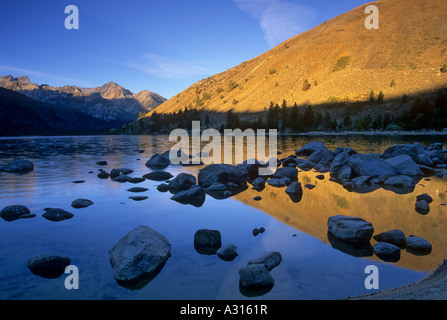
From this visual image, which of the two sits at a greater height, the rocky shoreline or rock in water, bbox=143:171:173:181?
rock in water, bbox=143:171:173:181

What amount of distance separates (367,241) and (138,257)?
5.81 meters

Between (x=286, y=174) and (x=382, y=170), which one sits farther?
(x=286, y=174)

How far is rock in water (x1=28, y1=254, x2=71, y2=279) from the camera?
5.40m

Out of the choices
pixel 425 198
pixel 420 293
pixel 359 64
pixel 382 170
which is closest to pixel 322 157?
pixel 382 170

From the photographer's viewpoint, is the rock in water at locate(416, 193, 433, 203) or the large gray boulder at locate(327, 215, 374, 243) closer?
the large gray boulder at locate(327, 215, 374, 243)

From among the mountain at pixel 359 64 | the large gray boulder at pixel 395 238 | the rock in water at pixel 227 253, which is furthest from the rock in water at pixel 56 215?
the mountain at pixel 359 64

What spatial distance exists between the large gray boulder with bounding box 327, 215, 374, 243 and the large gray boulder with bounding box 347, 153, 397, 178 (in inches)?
348

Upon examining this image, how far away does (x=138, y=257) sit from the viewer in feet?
17.9

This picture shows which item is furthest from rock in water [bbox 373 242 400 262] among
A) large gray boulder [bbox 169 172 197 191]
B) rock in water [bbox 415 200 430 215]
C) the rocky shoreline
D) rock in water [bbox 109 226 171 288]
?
large gray boulder [bbox 169 172 197 191]

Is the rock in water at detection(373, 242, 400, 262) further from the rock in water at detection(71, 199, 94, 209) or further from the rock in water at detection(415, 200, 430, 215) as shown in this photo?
the rock in water at detection(71, 199, 94, 209)

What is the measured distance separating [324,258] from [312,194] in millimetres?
6082

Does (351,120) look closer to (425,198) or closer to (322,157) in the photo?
(322,157)
